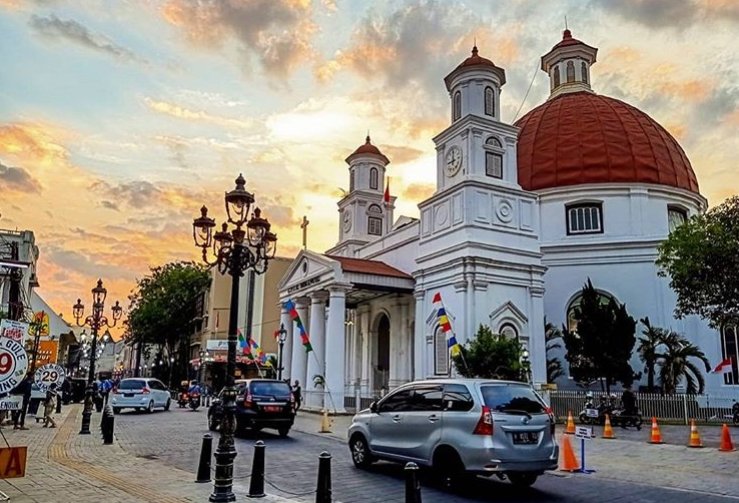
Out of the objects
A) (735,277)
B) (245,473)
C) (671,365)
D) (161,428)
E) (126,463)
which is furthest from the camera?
(671,365)

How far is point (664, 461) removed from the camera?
546 inches

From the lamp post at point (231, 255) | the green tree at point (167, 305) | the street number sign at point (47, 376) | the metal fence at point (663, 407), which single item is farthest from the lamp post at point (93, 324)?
the green tree at point (167, 305)

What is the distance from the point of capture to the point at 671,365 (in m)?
28.0

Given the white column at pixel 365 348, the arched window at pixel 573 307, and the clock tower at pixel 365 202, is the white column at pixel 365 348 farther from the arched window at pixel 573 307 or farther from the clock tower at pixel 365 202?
the arched window at pixel 573 307

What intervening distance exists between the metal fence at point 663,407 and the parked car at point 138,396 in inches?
738

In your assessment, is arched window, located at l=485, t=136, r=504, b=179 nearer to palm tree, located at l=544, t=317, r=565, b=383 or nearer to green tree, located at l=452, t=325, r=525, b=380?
palm tree, located at l=544, t=317, r=565, b=383

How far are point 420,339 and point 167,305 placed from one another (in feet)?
130

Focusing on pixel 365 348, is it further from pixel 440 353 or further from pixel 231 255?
pixel 231 255

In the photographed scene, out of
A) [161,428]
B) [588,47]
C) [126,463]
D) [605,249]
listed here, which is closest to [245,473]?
[126,463]

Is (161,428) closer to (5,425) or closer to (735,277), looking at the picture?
(5,425)

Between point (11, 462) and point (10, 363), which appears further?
point (10, 363)

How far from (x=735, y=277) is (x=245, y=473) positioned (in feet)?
54.7

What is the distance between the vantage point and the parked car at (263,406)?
17891 millimetres

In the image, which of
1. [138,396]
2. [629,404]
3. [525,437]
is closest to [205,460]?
[525,437]
